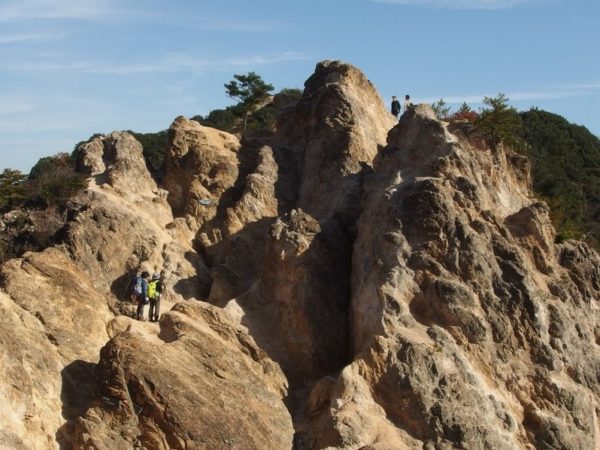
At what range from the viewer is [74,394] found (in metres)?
19.6

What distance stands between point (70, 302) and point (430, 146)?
38.8 feet

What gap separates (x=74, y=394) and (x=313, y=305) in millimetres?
6779

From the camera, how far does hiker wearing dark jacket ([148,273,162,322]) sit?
74.9 feet

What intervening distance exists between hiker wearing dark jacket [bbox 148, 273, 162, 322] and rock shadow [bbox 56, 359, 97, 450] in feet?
9.64

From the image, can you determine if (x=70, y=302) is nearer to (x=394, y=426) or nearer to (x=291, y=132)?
(x=394, y=426)

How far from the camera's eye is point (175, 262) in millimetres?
25484

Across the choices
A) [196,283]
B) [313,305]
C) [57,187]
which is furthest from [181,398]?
[57,187]

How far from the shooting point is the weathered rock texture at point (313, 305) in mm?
19078

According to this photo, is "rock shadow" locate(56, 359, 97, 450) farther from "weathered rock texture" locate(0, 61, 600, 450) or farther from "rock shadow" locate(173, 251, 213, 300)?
"rock shadow" locate(173, 251, 213, 300)

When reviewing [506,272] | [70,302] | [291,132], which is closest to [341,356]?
[506,272]

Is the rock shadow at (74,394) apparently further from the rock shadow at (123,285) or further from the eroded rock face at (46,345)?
the rock shadow at (123,285)

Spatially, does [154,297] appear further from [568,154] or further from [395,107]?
[568,154]

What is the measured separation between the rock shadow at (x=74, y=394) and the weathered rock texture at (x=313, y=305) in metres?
0.05

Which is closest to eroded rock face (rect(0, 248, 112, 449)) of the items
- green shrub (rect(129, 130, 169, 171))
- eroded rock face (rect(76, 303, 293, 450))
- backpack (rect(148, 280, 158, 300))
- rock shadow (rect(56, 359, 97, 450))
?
rock shadow (rect(56, 359, 97, 450))
